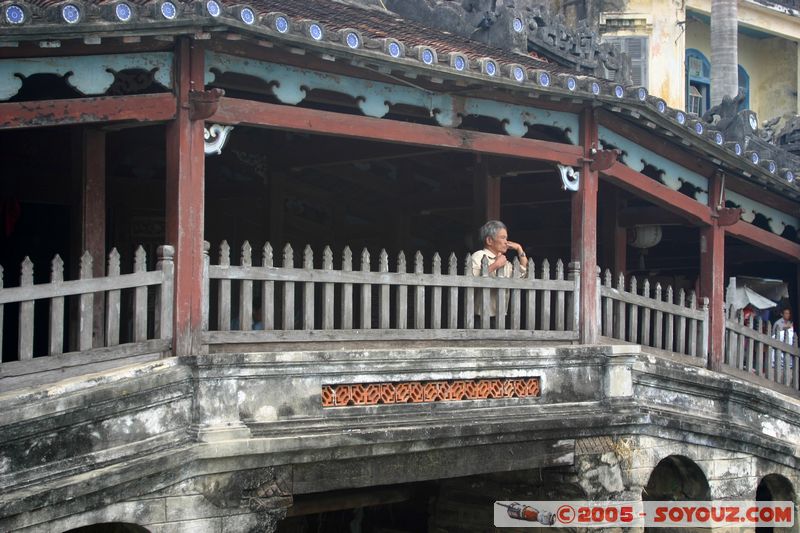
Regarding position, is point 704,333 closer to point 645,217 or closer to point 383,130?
point 645,217

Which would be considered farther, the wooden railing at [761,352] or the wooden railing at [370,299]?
→ the wooden railing at [761,352]

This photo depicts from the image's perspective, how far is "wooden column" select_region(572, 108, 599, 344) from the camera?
10305 mm

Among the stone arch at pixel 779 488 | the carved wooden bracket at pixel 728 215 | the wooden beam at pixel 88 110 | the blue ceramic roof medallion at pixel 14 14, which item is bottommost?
the stone arch at pixel 779 488

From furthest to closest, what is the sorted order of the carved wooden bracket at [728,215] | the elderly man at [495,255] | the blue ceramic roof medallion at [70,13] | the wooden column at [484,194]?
the carved wooden bracket at [728,215], the wooden column at [484,194], the elderly man at [495,255], the blue ceramic roof medallion at [70,13]

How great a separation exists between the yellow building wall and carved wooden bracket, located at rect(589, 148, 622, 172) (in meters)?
17.8

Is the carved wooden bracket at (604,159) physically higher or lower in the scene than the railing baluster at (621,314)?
A: higher

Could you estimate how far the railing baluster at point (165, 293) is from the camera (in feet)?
24.9

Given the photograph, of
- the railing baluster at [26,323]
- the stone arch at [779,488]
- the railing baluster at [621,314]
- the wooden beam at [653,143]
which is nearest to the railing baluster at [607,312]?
the railing baluster at [621,314]

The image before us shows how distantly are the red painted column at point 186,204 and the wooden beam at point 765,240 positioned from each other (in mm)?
6616

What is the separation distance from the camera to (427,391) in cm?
893

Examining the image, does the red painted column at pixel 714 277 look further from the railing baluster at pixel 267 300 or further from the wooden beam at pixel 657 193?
the railing baluster at pixel 267 300

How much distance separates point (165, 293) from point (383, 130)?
2309 mm

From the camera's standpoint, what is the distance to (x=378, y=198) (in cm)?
1390

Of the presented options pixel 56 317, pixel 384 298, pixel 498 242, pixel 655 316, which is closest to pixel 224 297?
pixel 56 317
